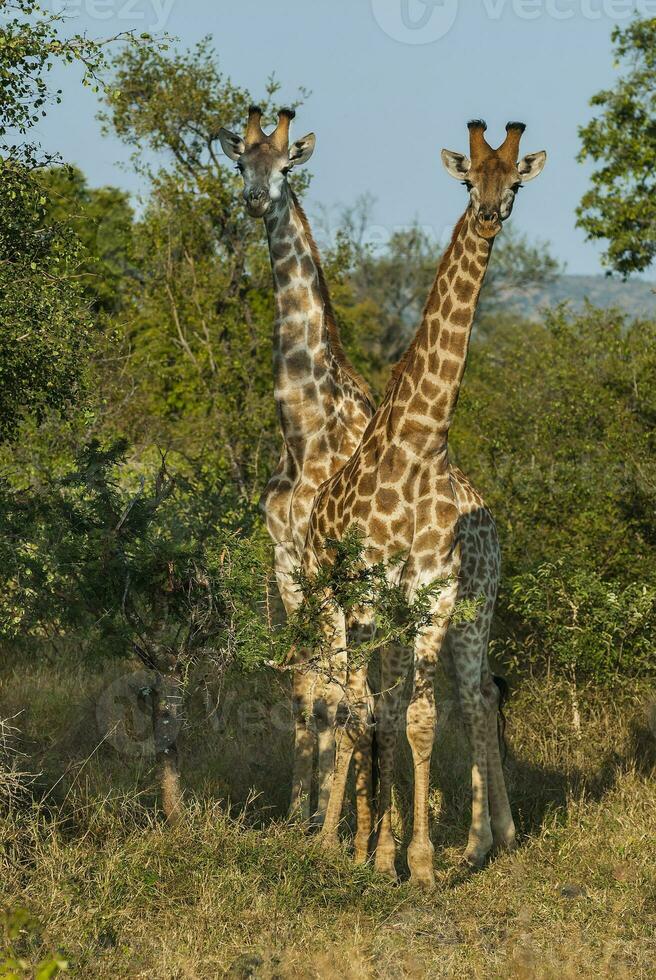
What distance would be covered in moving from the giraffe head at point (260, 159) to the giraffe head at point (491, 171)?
6.54ft

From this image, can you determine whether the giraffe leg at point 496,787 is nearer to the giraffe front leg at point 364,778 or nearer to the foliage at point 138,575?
the giraffe front leg at point 364,778

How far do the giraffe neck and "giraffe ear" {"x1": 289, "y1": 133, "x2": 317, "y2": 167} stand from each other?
249 millimetres

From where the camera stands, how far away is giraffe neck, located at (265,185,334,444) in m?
9.22

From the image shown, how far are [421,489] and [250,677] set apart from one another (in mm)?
4457

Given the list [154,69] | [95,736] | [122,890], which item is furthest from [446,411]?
[154,69]

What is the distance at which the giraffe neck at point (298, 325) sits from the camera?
9.22 meters

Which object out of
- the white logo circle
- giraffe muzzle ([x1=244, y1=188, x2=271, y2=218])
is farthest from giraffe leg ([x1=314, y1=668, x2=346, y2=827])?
giraffe muzzle ([x1=244, y1=188, x2=271, y2=218])

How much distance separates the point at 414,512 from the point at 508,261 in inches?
2127

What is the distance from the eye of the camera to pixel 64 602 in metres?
7.87

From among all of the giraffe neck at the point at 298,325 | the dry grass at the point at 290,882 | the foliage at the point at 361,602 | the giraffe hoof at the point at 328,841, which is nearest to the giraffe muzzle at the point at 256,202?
the giraffe neck at the point at 298,325

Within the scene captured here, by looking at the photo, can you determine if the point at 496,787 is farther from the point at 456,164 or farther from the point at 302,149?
the point at 302,149

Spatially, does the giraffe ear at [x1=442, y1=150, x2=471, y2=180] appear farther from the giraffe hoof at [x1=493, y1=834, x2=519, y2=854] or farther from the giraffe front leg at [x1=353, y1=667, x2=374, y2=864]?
the giraffe hoof at [x1=493, y1=834, x2=519, y2=854]

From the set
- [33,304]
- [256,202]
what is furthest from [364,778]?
[256,202]

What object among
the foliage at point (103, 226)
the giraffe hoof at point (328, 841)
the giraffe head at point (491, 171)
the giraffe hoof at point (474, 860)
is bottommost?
the giraffe hoof at point (474, 860)
